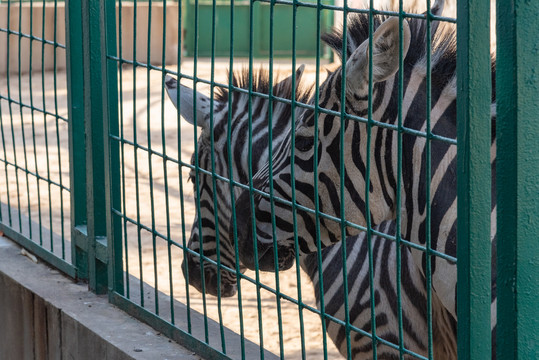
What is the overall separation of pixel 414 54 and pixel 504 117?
921 mm

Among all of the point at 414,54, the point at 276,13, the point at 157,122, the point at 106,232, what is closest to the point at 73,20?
the point at 106,232

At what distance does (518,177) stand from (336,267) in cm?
198

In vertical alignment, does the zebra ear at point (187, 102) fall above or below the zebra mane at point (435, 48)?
below

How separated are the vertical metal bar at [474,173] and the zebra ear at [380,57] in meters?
0.33

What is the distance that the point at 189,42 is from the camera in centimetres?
1653

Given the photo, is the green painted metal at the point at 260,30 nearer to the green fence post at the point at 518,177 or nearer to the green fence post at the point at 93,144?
the green fence post at the point at 93,144

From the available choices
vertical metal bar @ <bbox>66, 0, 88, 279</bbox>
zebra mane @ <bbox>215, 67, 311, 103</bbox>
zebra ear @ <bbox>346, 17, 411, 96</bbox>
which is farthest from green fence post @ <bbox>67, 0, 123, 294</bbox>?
zebra ear @ <bbox>346, 17, 411, 96</bbox>

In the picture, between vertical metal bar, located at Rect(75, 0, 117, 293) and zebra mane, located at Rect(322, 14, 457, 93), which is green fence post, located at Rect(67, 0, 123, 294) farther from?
zebra mane, located at Rect(322, 14, 457, 93)

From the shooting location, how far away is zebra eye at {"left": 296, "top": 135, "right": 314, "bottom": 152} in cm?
264

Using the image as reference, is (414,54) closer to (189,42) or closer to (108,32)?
(108,32)

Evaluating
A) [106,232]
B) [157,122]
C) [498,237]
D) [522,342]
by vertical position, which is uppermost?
[498,237]

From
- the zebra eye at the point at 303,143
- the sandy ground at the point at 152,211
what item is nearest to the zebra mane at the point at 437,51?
the zebra eye at the point at 303,143

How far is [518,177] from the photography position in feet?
5.65

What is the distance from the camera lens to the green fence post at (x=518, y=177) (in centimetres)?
170
